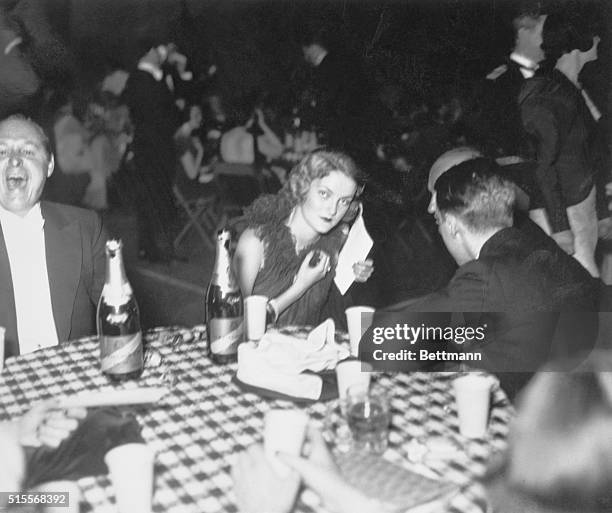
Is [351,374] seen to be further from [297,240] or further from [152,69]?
[152,69]

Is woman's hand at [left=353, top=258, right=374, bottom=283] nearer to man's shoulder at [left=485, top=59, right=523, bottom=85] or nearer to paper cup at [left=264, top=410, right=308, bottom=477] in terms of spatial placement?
man's shoulder at [left=485, top=59, right=523, bottom=85]

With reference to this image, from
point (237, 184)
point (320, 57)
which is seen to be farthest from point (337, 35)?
point (237, 184)

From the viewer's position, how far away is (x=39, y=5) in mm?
1380

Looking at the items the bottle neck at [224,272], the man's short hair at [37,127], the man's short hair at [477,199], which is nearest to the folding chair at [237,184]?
the man's short hair at [37,127]

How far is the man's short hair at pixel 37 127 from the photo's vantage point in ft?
4.86

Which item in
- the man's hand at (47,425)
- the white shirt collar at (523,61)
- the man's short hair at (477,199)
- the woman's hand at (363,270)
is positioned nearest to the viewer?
the man's hand at (47,425)

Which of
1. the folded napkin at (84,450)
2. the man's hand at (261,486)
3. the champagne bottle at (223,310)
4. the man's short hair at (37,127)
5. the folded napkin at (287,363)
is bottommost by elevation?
the man's hand at (261,486)

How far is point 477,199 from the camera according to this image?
148 centimetres

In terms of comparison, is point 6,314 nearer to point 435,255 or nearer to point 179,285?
point 179,285

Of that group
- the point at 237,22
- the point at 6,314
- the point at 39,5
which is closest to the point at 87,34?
the point at 39,5

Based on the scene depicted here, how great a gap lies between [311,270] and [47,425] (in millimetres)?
1052

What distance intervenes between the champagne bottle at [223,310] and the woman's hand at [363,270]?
0.70 metres

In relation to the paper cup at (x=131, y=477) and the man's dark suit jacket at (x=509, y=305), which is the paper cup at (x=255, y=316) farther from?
the paper cup at (x=131, y=477)

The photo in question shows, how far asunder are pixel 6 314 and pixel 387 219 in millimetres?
1171
